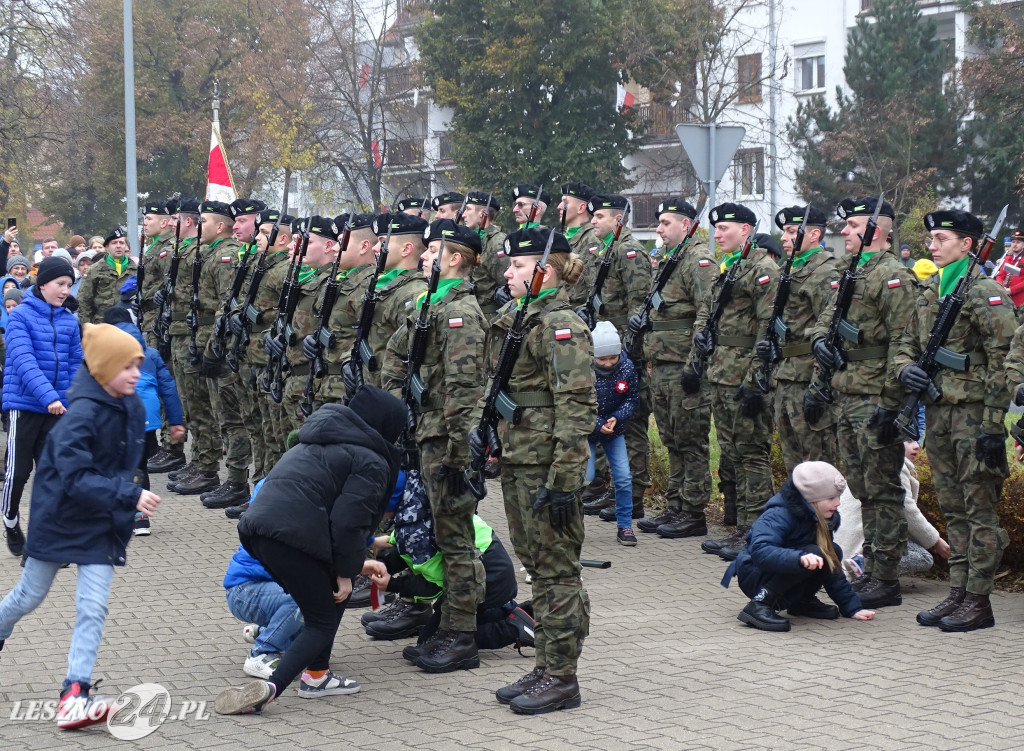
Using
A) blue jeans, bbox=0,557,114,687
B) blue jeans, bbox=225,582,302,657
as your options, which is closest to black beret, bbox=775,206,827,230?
blue jeans, bbox=225,582,302,657

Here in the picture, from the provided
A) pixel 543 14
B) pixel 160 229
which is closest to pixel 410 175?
pixel 543 14

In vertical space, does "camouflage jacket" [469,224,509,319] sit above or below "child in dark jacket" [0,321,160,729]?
above

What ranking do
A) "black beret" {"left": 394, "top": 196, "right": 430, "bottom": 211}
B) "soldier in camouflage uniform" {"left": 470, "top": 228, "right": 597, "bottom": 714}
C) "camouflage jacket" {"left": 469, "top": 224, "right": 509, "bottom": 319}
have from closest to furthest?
"soldier in camouflage uniform" {"left": 470, "top": 228, "right": 597, "bottom": 714}
"camouflage jacket" {"left": 469, "top": 224, "right": 509, "bottom": 319}
"black beret" {"left": 394, "top": 196, "right": 430, "bottom": 211}

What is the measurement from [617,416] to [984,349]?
125 inches

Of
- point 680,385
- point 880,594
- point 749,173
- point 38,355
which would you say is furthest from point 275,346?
point 749,173

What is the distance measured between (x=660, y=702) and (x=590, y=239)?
19.8 feet

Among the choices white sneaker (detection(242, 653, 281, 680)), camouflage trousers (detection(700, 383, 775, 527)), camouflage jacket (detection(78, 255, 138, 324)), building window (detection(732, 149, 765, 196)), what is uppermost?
building window (detection(732, 149, 765, 196))

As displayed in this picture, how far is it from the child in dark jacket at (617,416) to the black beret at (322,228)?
2.19m

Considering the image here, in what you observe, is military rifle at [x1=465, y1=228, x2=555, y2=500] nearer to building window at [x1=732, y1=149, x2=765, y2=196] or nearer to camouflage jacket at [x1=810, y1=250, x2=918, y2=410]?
camouflage jacket at [x1=810, y1=250, x2=918, y2=410]

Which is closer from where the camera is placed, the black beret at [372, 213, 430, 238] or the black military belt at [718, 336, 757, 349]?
the black beret at [372, 213, 430, 238]

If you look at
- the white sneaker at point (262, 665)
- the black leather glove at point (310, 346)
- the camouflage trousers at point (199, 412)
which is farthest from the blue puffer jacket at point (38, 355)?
the white sneaker at point (262, 665)

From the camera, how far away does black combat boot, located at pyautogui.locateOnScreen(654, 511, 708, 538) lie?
394 inches

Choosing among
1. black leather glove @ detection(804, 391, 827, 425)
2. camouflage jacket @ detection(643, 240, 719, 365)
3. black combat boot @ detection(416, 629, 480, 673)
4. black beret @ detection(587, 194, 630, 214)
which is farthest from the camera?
black beret @ detection(587, 194, 630, 214)

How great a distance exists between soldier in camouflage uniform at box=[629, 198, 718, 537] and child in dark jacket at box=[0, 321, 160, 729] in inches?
203
